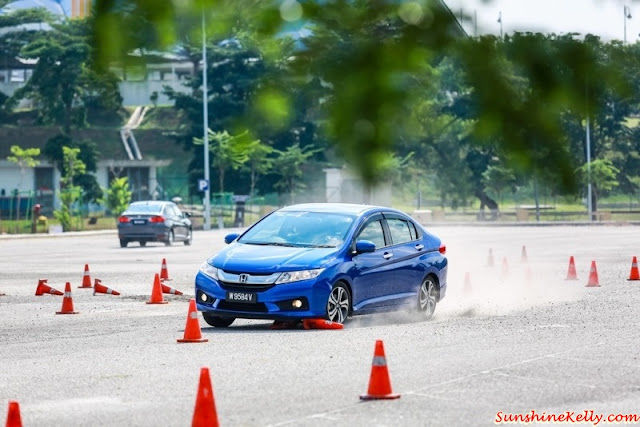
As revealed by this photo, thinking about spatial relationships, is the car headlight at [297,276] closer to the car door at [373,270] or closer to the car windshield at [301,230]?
the car door at [373,270]

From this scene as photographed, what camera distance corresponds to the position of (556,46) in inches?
131

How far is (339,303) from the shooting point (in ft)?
51.4

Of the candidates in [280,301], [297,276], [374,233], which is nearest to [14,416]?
[280,301]

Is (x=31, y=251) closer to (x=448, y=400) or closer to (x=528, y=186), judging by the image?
(x=448, y=400)

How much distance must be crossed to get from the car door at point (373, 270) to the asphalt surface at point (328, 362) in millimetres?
378

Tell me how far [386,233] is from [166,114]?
38.5 feet

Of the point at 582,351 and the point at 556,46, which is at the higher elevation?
the point at 556,46

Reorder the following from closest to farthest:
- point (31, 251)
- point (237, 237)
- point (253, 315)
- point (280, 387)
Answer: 1. point (280, 387)
2. point (253, 315)
3. point (237, 237)
4. point (31, 251)

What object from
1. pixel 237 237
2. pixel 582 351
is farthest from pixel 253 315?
pixel 582 351

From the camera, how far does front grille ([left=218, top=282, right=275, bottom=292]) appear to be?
15195 mm

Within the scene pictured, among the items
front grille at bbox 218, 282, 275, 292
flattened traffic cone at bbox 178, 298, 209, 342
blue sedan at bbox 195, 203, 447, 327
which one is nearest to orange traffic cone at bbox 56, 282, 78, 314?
blue sedan at bbox 195, 203, 447, 327

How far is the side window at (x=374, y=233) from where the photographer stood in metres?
16.8

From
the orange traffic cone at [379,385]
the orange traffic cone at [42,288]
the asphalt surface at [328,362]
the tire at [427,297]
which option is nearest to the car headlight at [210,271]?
the asphalt surface at [328,362]

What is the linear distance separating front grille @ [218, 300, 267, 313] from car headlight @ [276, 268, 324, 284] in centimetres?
34
